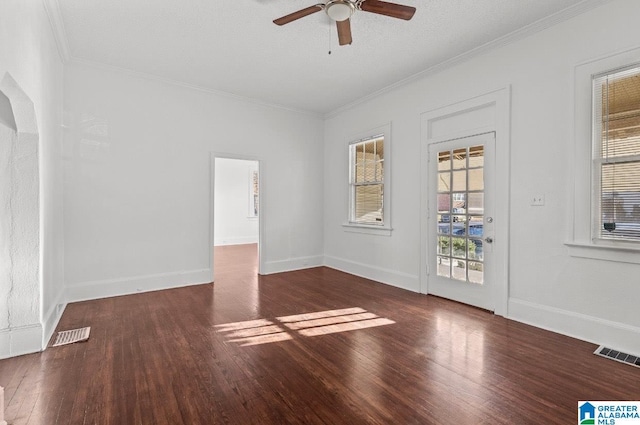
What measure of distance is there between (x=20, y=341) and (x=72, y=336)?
42 centimetres

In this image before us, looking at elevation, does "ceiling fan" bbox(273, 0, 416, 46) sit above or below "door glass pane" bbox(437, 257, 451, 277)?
above

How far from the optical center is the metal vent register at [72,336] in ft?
9.92

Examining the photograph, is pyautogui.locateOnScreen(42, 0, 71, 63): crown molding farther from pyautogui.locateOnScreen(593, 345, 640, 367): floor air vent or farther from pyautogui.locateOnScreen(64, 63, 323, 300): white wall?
pyautogui.locateOnScreen(593, 345, 640, 367): floor air vent

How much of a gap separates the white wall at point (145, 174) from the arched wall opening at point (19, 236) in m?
1.56

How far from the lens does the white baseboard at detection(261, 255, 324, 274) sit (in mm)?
6019

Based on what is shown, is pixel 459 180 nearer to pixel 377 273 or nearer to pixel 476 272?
pixel 476 272

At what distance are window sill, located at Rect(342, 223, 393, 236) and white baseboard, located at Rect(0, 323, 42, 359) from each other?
4.38 m

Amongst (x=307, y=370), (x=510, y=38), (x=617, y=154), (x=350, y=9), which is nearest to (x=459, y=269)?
(x=617, y=154)

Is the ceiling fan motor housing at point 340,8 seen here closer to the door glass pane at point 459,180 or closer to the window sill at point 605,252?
the door glass pane at point 459,180

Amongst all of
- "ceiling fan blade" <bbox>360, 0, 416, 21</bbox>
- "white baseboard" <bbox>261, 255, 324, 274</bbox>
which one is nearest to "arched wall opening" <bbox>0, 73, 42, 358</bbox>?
"ceiling fan blade" <bbox>360, 0, 416, 21</bbox>

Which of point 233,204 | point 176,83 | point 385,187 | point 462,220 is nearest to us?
point 462,220

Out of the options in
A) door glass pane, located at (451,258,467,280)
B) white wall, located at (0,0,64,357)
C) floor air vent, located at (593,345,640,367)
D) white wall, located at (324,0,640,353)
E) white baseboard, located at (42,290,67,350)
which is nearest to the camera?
white wall, located at (0,0,64,357)

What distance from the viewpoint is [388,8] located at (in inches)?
107

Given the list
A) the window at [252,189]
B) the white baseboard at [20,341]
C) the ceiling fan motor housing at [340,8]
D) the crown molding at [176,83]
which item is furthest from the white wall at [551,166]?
the window at [252,189]
